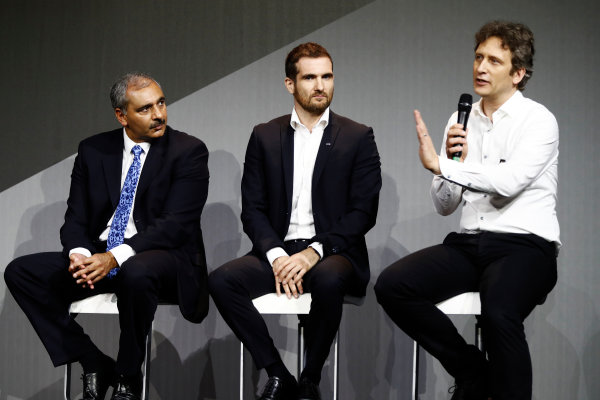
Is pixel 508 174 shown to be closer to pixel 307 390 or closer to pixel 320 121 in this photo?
pixel 320 121

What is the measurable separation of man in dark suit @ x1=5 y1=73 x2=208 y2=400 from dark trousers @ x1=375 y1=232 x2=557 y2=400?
0.91 metres

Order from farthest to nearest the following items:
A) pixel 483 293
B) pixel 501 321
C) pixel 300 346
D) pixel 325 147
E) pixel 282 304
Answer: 1. pixel 325 147
2. pixel 300 346
3. pixel 282 304
4. pixel 483 293
5. pixel 501 321

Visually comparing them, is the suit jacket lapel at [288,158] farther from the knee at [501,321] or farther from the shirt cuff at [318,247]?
the knee at [501,321]

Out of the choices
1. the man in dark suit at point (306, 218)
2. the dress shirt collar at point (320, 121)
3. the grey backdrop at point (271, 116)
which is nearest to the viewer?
the man in dark suit at point (306, 218)

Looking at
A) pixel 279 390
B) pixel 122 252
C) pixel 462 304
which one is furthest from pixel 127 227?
pixel 462 304

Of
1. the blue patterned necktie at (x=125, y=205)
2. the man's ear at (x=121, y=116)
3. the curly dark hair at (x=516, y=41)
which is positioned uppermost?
the curly dark hair at (x=516, y=41)

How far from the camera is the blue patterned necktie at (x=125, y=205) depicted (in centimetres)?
341

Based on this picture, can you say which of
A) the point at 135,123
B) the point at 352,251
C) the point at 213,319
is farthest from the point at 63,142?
the point at 352,251

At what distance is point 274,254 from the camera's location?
3189 millimetres

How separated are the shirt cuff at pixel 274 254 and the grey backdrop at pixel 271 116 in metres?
0.97

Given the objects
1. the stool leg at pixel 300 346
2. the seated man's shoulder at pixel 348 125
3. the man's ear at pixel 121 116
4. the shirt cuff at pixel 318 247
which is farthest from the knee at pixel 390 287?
the man's ear at pixel 121 116

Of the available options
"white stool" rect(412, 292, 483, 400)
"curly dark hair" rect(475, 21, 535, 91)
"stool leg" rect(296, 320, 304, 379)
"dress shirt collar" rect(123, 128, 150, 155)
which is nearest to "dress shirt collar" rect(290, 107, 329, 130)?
"dress shirt collar" rect(123, 128, 150, 155)

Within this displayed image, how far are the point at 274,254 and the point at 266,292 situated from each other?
0.16 meters

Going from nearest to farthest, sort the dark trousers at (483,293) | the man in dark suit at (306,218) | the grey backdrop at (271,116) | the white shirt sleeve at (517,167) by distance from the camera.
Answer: the dark trousers at (483,293) → the white shirt sleeve at (517,167) → the man in dark suit at (306,218) → the grey backdrop at (271,116)
